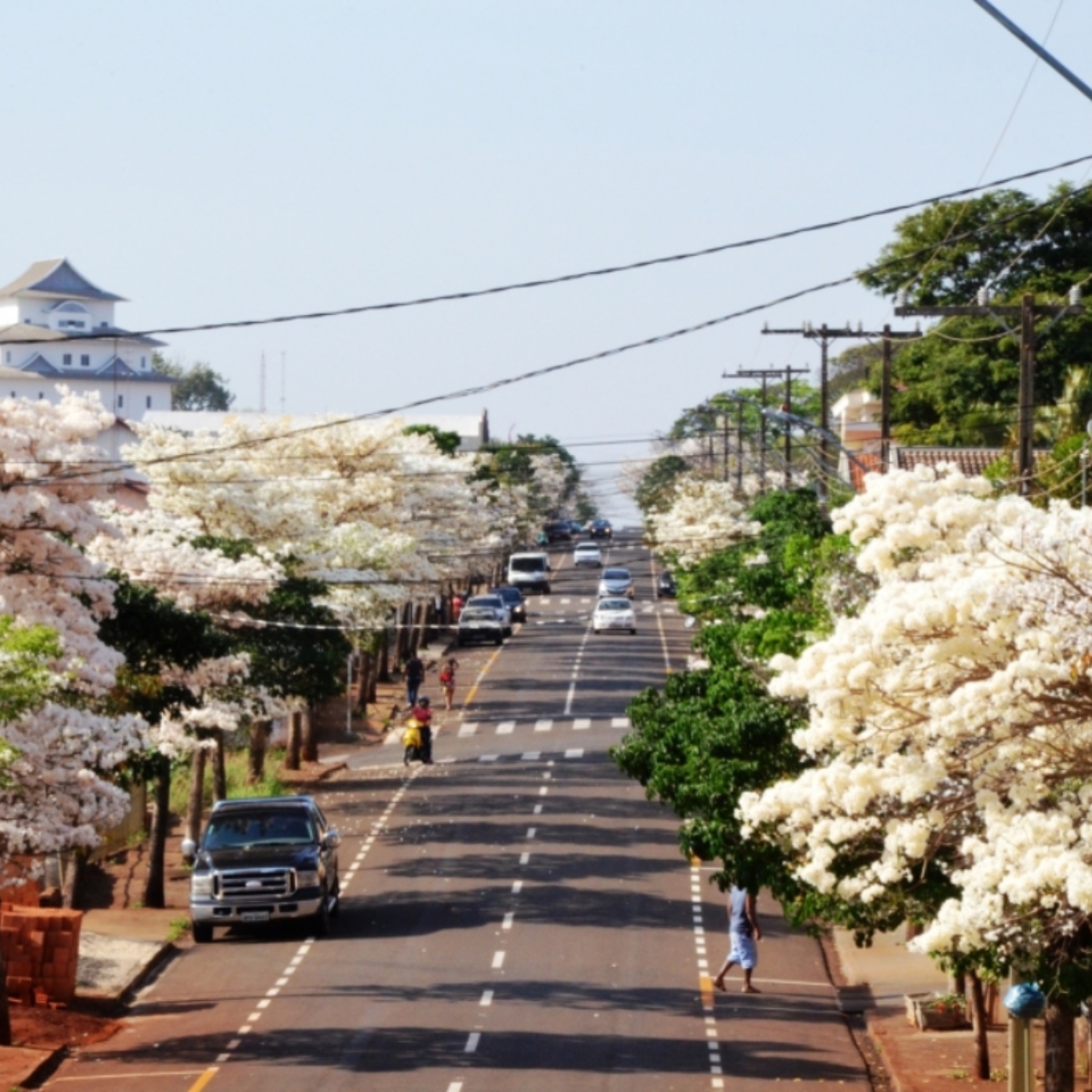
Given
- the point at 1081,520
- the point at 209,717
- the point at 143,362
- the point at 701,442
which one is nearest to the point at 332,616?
the point at 209,717

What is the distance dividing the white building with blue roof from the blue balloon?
15549cm

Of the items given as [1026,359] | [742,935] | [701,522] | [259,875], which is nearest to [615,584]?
[701,522]

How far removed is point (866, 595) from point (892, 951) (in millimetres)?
13043

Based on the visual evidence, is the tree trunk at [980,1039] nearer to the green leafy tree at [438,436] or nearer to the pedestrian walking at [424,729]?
the pedestrian walking at [424,729]

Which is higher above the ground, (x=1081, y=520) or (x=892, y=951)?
(x=1081, y=520)

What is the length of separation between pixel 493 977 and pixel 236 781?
2250 centimetres

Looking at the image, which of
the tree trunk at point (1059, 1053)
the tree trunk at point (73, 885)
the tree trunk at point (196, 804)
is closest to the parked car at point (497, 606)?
the tree trunk at point (196, 804)

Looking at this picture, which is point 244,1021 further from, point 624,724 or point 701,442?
point 701,442

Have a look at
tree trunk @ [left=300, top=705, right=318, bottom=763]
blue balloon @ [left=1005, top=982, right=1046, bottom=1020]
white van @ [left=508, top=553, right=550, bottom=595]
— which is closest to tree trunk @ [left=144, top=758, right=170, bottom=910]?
tree trunk @ [left=300, top=705, right=318, bottom=763]

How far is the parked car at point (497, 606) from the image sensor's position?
80.8m

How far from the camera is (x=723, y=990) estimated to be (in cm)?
2619

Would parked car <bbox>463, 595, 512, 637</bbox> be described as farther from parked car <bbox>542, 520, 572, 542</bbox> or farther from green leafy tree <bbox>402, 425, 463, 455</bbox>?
parked car <bbox>542, 520, 572, 542</bbox>

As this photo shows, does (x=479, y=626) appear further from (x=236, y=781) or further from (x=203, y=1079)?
(x=203, y=1079)

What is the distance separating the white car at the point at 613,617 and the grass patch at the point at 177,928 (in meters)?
50.6
